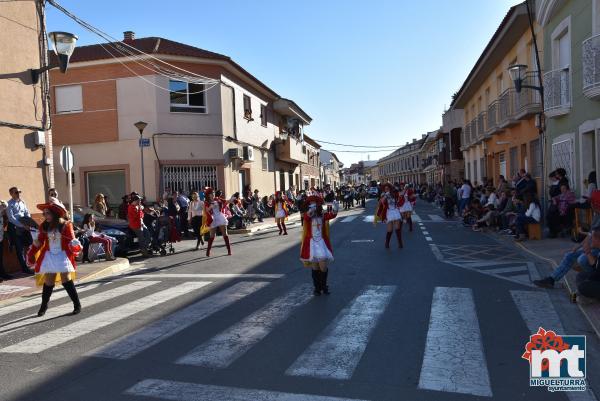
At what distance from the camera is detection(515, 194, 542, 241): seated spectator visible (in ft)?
43.0

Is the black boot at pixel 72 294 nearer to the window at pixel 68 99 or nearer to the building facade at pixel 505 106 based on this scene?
the building facade at pixel 505 106

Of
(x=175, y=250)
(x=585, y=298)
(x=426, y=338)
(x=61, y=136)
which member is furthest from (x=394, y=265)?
(x=61, y=136)

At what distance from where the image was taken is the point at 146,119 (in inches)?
840

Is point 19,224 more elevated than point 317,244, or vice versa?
point 19,224

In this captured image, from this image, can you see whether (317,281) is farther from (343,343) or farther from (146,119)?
(146,119)

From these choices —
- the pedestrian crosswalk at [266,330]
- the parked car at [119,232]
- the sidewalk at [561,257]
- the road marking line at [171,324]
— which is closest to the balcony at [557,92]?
the sidewalk at [561,257]

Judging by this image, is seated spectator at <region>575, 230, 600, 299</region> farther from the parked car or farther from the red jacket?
the parked car

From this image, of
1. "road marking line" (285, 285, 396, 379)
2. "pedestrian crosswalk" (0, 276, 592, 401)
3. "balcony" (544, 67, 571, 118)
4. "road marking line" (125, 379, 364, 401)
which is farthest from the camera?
"balcony" (544, 67, 571, 118)

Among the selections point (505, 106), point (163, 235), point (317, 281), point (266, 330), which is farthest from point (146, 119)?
point (266, 330)

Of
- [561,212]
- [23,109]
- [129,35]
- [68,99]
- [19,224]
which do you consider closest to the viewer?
[19,224]

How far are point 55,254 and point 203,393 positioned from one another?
4075 millimetres

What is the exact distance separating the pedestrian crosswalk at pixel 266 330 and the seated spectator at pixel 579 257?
30 cm

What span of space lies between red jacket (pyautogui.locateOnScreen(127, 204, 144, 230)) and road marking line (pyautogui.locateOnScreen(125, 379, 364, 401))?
28.8 feet

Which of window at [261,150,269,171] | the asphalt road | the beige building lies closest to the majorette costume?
the asphalt road
